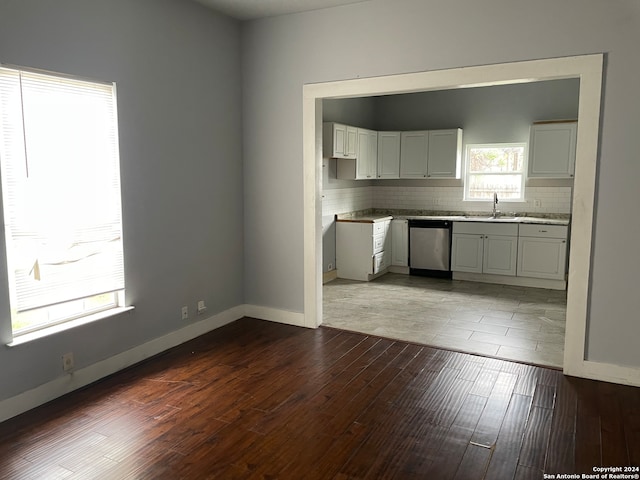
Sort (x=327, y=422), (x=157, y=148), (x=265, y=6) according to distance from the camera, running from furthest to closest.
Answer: (x=265, y=6) → (x=157, y=148) → (x=327, y=422)

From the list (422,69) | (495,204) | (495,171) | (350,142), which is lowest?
(495,204)

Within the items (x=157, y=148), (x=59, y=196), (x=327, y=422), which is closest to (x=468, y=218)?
(x=157, y=148)

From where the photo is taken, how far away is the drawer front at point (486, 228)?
6.80 meters

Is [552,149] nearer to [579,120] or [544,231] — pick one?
[544,231]

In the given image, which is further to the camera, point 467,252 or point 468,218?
point 468,218

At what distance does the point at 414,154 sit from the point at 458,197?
38.4 inches

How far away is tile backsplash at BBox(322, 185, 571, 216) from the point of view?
7.11m

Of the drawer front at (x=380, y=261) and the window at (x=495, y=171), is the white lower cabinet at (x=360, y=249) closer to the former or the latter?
the drawer front at (x=380, y=261)

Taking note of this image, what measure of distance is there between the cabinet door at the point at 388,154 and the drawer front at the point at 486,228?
1330mm

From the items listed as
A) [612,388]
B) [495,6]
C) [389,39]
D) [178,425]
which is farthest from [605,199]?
[178,425]

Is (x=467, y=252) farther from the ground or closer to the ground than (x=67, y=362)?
farther from the ground

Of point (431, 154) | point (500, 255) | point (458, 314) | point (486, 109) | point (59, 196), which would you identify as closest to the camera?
point (59, 196)

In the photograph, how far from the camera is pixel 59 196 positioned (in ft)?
11.0

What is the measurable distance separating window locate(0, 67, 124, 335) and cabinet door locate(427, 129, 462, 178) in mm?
5061
